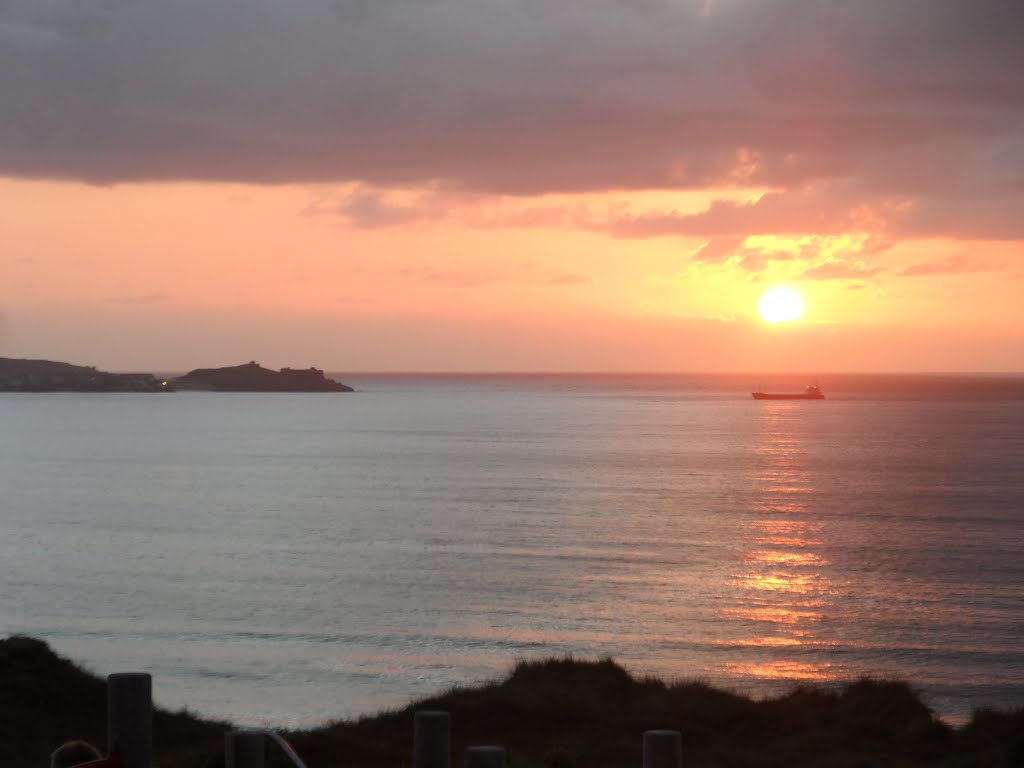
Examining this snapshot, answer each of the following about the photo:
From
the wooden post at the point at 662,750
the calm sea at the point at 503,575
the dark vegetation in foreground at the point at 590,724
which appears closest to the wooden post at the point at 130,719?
the wooden post at the point at 662,750

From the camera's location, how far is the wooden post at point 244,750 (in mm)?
4242

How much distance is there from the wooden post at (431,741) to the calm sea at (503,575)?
94.7 feet

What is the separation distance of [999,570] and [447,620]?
93.1 feet

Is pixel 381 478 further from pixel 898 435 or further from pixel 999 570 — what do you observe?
pixel 898 435

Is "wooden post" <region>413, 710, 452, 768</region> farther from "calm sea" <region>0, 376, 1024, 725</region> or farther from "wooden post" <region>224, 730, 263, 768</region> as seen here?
"calm sea" <region>0, 376, 1024, 725</region>

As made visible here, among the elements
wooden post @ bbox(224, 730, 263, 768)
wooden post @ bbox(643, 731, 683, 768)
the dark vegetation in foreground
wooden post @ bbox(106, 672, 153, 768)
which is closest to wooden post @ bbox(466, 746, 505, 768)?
wooden post @ bbox(643, 731, 683, 768)

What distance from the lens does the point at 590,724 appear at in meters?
23.7

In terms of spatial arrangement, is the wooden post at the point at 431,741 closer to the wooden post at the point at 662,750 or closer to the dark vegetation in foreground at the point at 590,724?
the wooden post at the point at 662,750

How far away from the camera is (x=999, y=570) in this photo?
5659cm

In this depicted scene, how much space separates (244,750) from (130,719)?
58 centimetres

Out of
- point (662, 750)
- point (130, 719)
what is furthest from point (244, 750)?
point (662, 750)

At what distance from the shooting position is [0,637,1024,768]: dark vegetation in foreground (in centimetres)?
1908

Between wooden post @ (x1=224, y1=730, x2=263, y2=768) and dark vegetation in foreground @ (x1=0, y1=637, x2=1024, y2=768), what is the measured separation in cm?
1374

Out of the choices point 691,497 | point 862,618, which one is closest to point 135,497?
point 691,497
